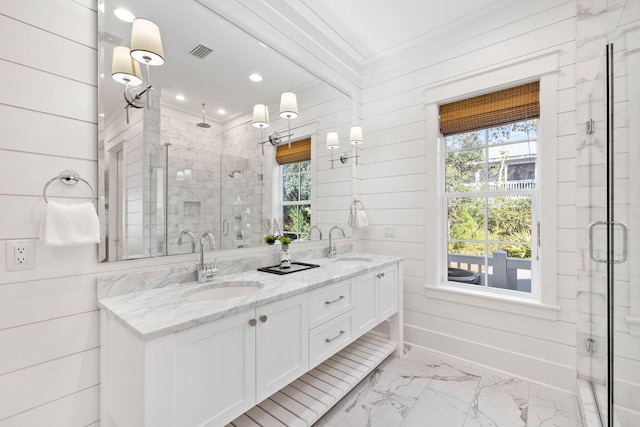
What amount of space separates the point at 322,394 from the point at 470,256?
1742 millimetres

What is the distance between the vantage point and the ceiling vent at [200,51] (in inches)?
68.7

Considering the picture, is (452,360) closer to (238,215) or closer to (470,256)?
(470,256)

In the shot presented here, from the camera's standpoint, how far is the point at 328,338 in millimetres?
1815

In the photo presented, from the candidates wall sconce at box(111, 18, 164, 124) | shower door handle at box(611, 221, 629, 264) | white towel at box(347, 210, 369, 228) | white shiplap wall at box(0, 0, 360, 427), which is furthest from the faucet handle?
shower door handle at box(611, 221, 629, 264)

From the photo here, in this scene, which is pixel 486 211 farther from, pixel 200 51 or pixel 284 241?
pixel 200 51

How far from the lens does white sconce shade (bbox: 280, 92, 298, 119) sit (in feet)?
7.34

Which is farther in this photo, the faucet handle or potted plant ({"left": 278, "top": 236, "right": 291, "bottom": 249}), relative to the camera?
potted plant ({"left": 278, "top": 236, "right": 291, "bottom": 249})

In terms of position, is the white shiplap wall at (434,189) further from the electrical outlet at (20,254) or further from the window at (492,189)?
the electrical outlet at (20,254)

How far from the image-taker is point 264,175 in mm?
2188

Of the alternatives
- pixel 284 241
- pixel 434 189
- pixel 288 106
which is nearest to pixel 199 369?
pixel 284 241

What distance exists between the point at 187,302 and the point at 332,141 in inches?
78.9

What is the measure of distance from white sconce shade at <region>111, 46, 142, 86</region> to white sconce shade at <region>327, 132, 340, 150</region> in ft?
5.43

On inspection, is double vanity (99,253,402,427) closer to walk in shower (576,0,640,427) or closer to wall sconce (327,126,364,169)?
wall sconce (327,126,364,169)

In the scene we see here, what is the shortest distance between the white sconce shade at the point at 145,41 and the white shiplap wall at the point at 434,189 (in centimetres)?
217
